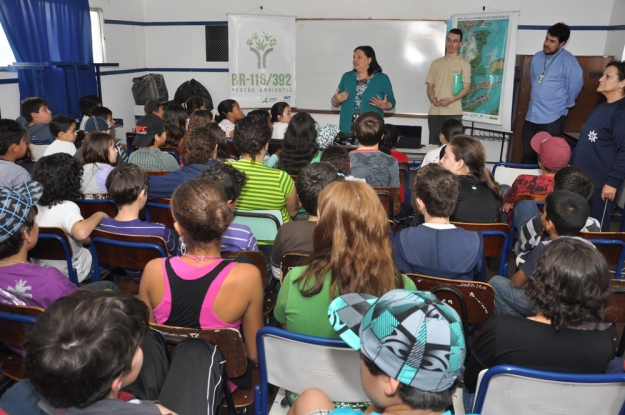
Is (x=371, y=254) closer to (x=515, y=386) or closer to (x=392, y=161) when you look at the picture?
(x=515, y=386)

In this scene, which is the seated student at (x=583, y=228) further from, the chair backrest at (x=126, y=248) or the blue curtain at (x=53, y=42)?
the blue curtain at (x=53, y=42)

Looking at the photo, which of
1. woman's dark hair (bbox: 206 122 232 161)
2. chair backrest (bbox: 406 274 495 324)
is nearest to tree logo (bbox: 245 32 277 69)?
woman's dark hair (bbox: 206 122 232 161)

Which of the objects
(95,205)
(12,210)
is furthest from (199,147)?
(12,210)

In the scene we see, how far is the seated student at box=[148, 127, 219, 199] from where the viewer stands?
2961 millimetres

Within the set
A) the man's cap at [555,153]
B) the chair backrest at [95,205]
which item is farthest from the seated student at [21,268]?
the man's cap at [555,153]

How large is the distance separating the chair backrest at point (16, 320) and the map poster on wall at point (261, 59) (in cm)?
600

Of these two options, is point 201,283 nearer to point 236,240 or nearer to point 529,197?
point 236,240

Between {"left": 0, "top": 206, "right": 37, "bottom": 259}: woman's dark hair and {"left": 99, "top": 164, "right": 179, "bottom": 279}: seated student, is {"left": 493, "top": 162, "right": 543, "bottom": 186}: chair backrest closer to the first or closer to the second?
{"left": 99, "top": 164, "right": 179, "bottom": 279}: seated student

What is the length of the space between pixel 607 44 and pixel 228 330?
688cm

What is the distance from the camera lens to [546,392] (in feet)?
4.32

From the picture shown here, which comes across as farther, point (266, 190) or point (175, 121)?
point (175, 121)

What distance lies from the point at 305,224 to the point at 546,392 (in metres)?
1.13

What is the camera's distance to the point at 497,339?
1.45m

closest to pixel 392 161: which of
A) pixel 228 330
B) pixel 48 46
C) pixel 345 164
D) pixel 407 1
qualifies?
pixel 345 164
